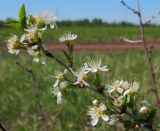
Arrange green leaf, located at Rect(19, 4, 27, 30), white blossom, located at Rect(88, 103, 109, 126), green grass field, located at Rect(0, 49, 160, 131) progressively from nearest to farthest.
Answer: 1. white blossom, located at Rect(88, 103, 109, 126)
2. green leaf, located at Rect(19, 4, 27, 30)
3. green grass field, located at Rect(0, 49, 160, 131)

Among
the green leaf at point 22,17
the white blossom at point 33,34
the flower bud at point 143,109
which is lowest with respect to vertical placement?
the flower bud at point 143,109

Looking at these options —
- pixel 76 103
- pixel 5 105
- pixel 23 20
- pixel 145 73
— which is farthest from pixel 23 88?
pixel 23 20

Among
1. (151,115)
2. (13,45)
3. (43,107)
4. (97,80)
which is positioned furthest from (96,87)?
(43,107)

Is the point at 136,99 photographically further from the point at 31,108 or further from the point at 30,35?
the point at 31,108

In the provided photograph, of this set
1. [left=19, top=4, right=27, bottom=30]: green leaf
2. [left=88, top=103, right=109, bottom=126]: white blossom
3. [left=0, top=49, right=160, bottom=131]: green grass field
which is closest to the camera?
[left=88, top=103, right=109, bottom=126]: white blossom

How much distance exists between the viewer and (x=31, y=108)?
6160 millimetres

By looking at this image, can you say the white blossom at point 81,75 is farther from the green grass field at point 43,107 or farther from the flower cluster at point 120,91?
the green grass field at point 43,107

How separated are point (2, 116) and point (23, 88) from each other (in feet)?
3.55

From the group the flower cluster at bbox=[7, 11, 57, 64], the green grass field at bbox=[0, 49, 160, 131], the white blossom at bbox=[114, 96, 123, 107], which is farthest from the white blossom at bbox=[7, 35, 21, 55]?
the green grass field at bbox=[0, 49, 160, 131]

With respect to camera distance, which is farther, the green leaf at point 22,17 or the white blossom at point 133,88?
the green leaf at point 22,17

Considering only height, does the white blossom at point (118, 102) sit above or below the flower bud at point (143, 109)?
above

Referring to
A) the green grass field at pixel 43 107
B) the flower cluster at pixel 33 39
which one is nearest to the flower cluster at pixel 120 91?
the flower cluster at pixel 33 39

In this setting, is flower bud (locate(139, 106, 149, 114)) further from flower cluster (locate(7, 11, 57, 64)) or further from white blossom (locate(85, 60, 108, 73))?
flower cluster (locate(7, 11, 57, 64))

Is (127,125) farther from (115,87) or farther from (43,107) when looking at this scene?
(43,107)
